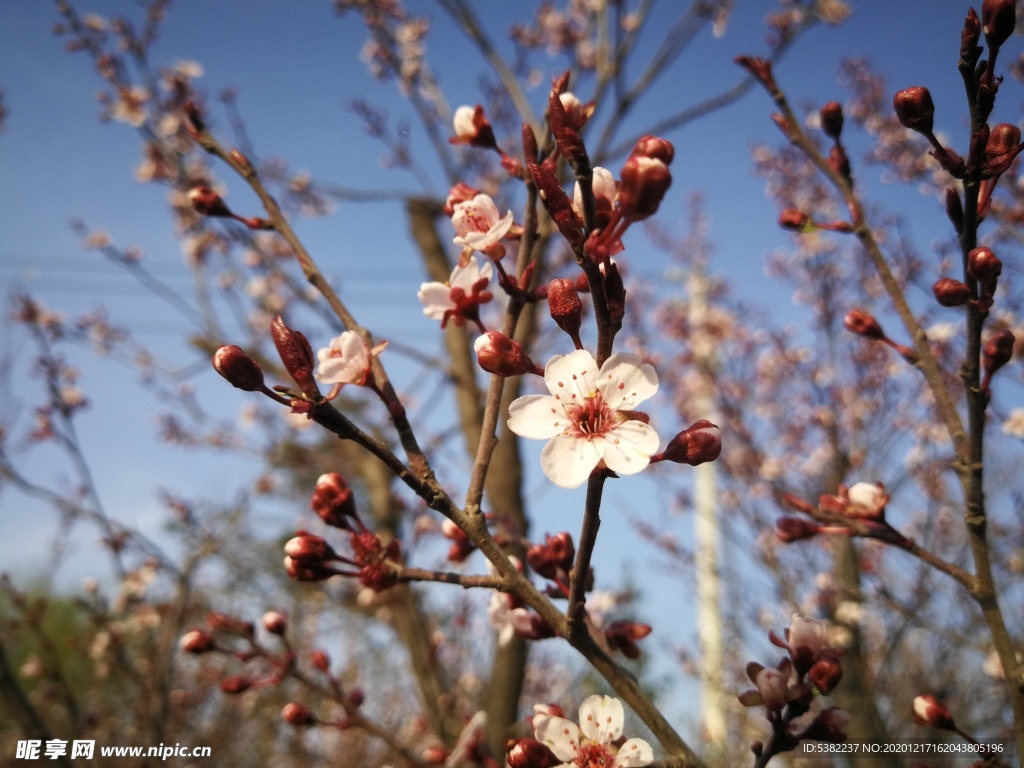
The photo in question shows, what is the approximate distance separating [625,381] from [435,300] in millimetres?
394

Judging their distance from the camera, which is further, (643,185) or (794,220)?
(794,220)

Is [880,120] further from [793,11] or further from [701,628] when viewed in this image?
[701,628]

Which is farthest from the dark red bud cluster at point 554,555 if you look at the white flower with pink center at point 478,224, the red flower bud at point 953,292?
the red flower bud at point 953,292

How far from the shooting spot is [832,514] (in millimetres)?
1168

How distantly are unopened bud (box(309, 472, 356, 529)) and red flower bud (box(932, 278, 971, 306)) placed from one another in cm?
97

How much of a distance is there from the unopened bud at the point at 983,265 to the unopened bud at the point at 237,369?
3.50 feet

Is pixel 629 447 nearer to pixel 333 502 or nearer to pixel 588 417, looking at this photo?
pixel 588 417

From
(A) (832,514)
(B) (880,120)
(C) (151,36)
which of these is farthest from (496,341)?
(B) (880,120)

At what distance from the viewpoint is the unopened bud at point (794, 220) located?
128cm

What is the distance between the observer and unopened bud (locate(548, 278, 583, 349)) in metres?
0.78

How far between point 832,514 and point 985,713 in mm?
5341

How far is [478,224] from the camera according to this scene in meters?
0.98

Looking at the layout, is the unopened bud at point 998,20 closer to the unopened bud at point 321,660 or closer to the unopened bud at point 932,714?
the unopened bud at point 932,714

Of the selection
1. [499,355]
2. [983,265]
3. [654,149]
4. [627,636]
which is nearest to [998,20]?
[983,265]
